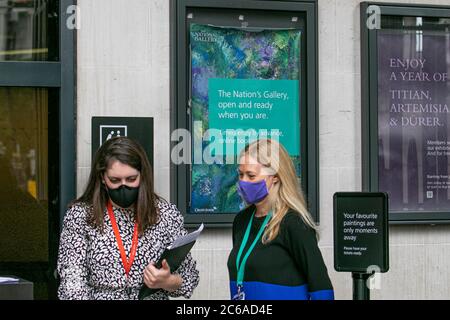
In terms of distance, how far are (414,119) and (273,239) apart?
3265 mm

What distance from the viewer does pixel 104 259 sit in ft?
15.7

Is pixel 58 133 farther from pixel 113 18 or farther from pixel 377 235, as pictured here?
pixel 377 235

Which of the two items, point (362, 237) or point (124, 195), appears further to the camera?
point (362, 237)

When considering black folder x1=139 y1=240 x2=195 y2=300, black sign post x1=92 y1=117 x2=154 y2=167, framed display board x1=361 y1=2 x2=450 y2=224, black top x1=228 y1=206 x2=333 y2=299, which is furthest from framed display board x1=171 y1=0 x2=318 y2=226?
black top x1=228 y1=206 x2=333 y2=299

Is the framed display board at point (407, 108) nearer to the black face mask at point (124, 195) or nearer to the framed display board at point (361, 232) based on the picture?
the framed display board at point (361, 232)

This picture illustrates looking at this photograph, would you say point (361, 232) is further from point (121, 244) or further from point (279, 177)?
point (121, 244)

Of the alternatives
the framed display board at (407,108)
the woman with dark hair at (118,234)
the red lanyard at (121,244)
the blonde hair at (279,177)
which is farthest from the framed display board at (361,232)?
the framed display board at (407,108)

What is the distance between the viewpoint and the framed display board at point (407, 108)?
23.5 feet

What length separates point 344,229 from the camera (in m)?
5.36

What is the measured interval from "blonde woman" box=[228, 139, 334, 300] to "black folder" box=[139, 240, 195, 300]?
0.27 m

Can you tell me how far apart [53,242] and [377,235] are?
2.64m

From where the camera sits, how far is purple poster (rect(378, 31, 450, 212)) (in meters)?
7.22

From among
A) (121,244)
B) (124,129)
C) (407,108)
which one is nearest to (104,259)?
(121,244)
